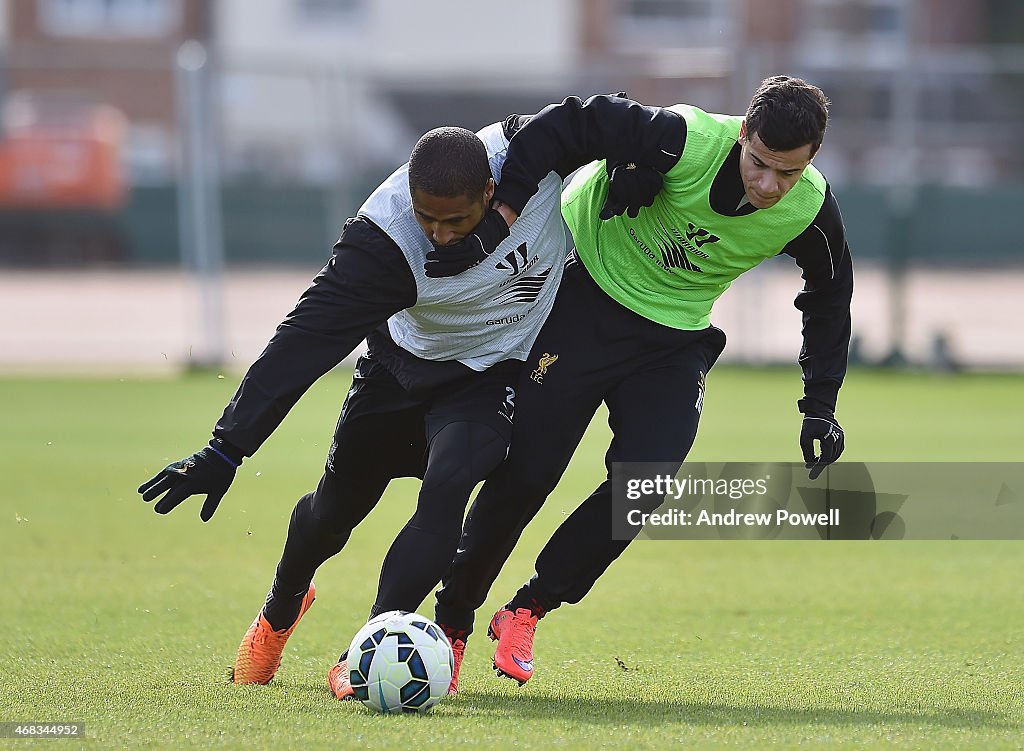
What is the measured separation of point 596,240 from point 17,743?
234cm

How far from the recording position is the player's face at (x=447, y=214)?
3.88 m

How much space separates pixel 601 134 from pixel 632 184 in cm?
18

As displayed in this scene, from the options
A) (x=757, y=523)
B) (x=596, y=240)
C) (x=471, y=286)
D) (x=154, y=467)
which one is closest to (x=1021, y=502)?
(x=757, y=523)

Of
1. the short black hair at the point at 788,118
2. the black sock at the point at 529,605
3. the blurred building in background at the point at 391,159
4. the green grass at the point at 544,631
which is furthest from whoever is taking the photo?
the blurred building in background at the point at 391,159

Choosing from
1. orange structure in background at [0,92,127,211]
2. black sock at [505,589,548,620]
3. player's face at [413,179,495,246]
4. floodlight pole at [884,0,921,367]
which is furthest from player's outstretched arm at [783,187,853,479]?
orange structure in background at [0,92,127,211]

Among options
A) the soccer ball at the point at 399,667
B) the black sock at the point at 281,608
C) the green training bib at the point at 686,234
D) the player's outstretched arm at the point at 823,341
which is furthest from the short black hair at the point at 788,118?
the black sock at the point at 281,608

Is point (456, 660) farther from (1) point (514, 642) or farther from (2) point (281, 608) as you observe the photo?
(2) point (281, 608)

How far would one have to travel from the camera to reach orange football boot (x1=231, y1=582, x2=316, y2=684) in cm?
442

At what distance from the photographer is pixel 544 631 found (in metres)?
5.18

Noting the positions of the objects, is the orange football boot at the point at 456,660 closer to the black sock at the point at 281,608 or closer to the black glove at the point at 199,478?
the black sock at the point at 281,608

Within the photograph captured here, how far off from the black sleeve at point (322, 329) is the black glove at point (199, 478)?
0.05 meters

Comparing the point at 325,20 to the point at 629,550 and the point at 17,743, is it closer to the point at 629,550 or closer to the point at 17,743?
the point at 629,550

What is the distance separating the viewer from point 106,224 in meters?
18.0

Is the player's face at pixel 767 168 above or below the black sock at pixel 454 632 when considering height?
above
